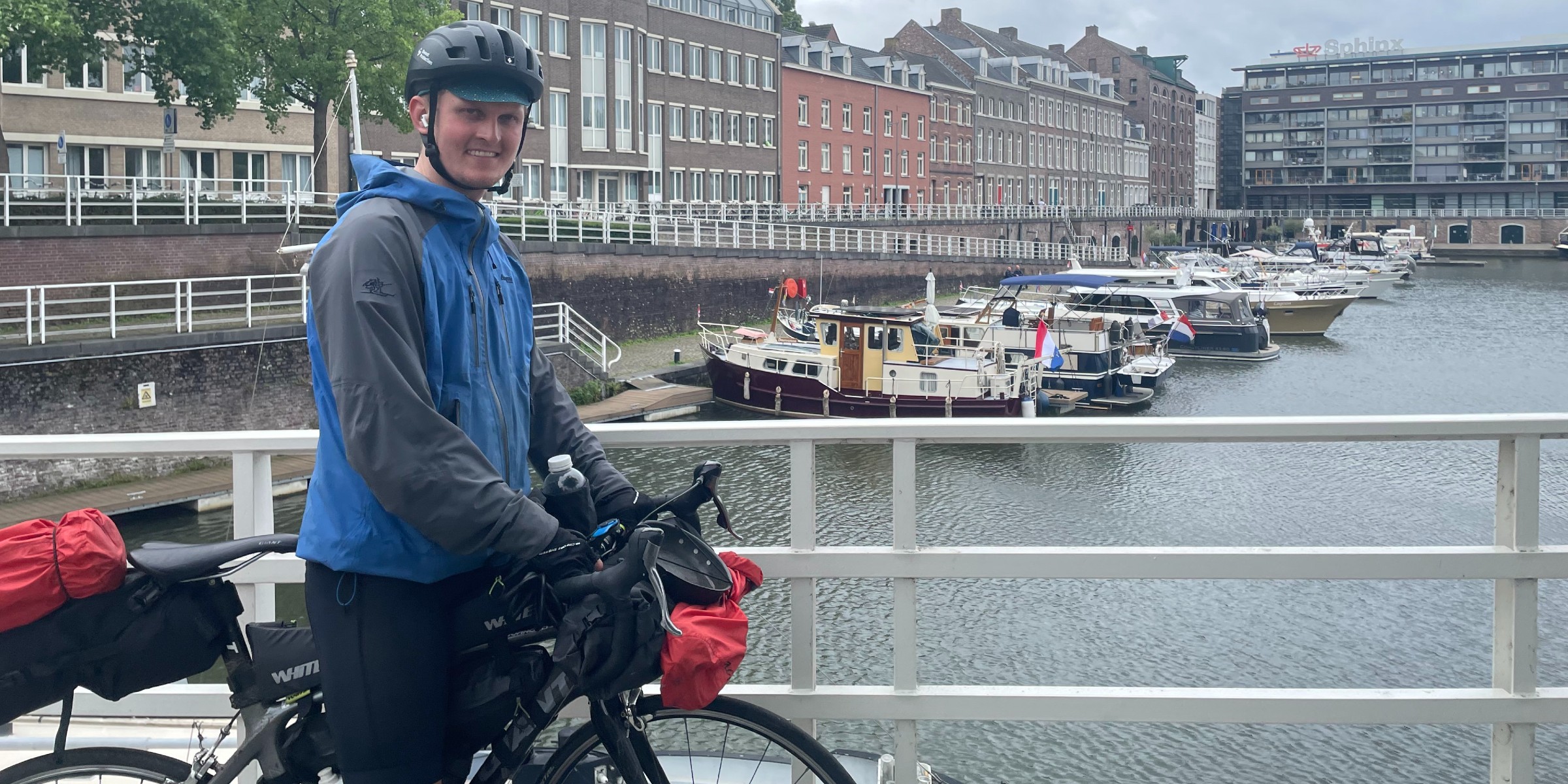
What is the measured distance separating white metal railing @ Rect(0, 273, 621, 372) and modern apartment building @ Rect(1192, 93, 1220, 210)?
96513 millimetres

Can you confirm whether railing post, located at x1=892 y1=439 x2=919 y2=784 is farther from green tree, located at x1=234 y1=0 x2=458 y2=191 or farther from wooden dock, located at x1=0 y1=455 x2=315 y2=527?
green tree, located at x1=234 y1=0 x2=458 y2=191

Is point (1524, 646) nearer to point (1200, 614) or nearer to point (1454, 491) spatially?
point (1200, 614)

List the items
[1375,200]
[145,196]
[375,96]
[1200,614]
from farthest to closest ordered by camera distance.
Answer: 1. [1375,200]
2. [375,96]
3. [145,196]
4. [1200,614]

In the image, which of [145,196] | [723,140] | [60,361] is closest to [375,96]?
[145,196]

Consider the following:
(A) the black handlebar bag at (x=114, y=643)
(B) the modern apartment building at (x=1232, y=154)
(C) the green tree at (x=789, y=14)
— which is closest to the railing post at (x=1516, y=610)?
(A) the black handlebar bag at (x=114, y=643)

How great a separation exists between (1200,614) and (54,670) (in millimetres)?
5064

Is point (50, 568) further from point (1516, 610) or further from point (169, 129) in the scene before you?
point (169, 129)

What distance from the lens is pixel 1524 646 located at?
10.1 feet

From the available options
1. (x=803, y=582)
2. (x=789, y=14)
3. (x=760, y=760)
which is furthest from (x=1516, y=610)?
(x=789, y=14)

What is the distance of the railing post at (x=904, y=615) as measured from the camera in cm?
297

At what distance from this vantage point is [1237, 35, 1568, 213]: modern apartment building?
109 metres

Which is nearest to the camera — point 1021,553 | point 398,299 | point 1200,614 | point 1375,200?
point 398,299

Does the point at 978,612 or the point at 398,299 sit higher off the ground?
the point at 398,299

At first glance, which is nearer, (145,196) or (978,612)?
(978,612)
